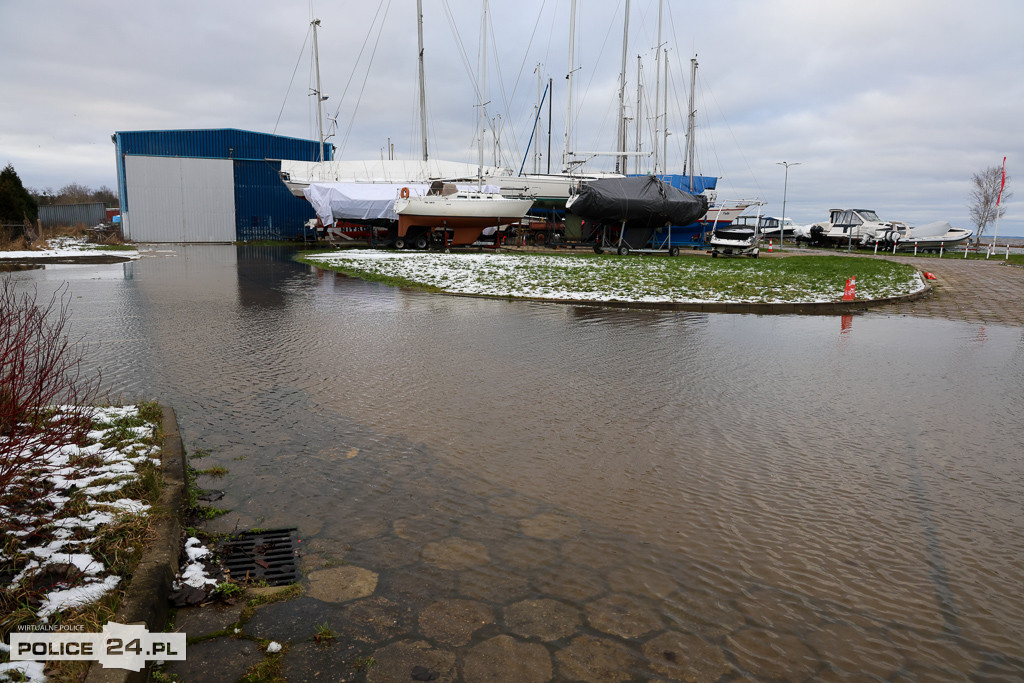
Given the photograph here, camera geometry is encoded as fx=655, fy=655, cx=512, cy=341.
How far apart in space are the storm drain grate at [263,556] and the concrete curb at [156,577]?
0.88 ft

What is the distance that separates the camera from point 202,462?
480 cm

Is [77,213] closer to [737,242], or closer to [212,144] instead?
[212,144]

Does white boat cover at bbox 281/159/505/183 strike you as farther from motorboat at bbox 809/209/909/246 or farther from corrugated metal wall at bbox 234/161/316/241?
motorboat at bbox 809/209/909/246

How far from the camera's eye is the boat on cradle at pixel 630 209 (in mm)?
29000

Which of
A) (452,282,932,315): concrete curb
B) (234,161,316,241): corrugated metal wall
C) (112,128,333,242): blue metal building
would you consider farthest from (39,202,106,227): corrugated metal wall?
(452,282,932,315): concrete curb

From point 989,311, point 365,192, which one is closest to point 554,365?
point 989,311

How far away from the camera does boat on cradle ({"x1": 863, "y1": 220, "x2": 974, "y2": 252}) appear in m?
40.4

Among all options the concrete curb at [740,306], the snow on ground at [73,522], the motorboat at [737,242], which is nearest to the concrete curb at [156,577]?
the snow on ground at [73,522]

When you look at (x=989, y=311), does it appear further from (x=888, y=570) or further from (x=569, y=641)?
(x=569, y=641)

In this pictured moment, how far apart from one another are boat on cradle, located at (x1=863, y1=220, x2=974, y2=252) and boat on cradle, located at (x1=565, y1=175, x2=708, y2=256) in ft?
58.1

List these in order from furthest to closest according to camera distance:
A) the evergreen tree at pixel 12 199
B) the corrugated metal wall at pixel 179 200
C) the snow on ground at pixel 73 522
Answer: the corrugated metal wall at pixel 179 200, the evergreen tree at pixel 12 199, the snow on ground at pixel 73 522

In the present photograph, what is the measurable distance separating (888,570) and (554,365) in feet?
16.5

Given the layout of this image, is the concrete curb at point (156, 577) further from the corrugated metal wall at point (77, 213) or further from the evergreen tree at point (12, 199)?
the corrugated metal wall at point (77, 213)

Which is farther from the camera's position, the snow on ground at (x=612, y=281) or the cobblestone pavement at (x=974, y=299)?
the snow on ground at (x=612, y=281)
